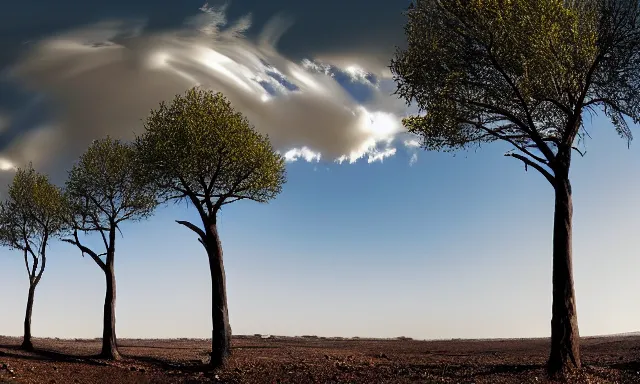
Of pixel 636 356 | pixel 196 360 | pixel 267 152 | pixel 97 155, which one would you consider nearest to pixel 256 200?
pixel 267 152

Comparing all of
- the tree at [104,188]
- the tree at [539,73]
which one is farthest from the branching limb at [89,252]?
the tree at [539,73]

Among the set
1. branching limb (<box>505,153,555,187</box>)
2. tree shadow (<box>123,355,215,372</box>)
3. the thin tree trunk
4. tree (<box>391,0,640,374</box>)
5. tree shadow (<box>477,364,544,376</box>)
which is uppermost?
tree (<box>391,0,640,374</box>)

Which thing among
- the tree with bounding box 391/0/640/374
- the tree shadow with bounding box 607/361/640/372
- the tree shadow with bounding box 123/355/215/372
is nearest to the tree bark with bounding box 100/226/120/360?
the tree shadow with bounding box 123/355/215/372

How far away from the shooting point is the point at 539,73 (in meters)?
26.9

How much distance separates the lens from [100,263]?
42.7 meters

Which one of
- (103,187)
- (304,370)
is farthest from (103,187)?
(304,370)

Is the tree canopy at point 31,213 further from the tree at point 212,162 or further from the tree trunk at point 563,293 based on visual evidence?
the tree trunk at point 563,293

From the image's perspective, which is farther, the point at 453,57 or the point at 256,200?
the point at 256,200

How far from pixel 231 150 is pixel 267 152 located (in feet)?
9.44

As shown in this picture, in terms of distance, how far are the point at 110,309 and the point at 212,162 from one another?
1558 cm

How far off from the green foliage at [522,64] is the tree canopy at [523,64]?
5 centimetres

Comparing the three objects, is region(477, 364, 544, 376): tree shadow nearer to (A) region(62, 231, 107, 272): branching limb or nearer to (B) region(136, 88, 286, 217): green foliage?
(B) region(136, 88, 286, 217): green foliage

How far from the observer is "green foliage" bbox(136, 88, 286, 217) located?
119ft

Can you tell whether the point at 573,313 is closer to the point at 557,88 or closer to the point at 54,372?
the point at 557,88
